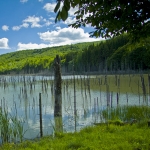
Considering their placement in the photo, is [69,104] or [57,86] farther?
[69,104]

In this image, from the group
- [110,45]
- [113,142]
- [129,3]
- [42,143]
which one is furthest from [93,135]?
[110,45]

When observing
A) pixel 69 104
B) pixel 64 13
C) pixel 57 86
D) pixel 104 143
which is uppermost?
pixel 64 13

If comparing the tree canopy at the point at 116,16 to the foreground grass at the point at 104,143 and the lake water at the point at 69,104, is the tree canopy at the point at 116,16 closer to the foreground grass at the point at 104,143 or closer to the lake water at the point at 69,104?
the foreground grass at the point at 104,143

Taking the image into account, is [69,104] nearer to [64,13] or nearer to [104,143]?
[104,143]

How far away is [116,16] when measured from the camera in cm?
379

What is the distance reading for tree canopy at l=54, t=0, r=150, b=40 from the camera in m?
3.19

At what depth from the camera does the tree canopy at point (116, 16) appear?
3.19 meters

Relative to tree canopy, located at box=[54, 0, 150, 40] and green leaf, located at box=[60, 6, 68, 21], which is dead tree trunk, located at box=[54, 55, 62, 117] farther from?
green leaf, located at box=[60, 6, 68, 21]

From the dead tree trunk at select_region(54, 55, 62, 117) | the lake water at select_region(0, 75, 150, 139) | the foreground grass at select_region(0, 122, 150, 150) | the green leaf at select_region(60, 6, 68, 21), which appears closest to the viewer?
the green leaf at select_region(60, 6, 68, 21)

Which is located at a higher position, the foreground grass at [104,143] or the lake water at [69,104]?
the foreground grass at [104,143]

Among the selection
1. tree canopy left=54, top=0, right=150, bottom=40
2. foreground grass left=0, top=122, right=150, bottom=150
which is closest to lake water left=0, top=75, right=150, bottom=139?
foreground grass left=0, top=122, right=150, bottom=150

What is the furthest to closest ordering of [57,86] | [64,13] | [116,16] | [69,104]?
[69,104] < [57,86] < [116,16] < [64,13]

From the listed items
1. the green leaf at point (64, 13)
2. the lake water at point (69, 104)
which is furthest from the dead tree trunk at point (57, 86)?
the green leaf at point (64, 13)

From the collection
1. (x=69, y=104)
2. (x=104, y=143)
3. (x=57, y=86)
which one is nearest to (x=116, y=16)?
(x=104, y=143)
